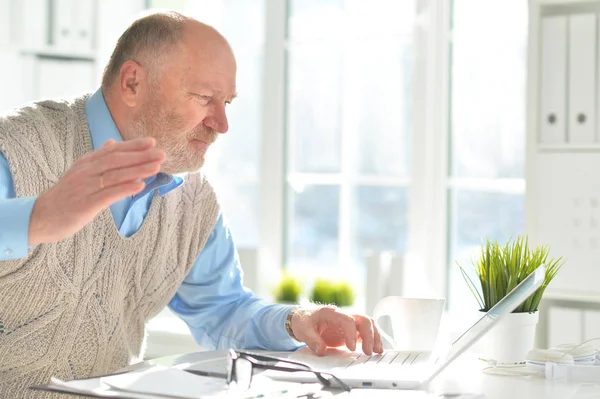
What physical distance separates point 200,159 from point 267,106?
7.39 ft

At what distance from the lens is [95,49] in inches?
167

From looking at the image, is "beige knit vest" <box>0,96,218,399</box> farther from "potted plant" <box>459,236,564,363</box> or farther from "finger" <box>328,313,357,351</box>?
"potted plant" <box>459,236,564,363</box>

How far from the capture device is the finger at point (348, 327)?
5.28 ft

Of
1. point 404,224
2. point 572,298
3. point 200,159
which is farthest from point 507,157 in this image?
point 200,159

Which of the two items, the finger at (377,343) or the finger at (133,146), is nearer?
the finger at (133,146)

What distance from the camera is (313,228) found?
4.04 meters

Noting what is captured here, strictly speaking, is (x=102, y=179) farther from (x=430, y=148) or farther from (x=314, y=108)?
(x=314, y=108)

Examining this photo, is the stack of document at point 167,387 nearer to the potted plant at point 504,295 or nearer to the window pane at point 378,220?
the potted plant at point 504,295

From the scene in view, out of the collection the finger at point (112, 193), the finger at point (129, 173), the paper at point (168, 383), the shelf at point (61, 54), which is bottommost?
the paper at point (168, 383)

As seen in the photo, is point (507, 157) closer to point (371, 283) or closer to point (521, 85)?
point (521, 85)

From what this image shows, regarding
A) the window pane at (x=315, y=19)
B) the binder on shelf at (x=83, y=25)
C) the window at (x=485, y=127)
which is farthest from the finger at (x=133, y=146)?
the binder on shelf at (x=83, y=25)

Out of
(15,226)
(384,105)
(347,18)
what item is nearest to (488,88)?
(384,105)

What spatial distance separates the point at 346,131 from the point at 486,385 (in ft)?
8.39

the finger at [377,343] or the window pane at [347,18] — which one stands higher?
the window pane at [347,18]
